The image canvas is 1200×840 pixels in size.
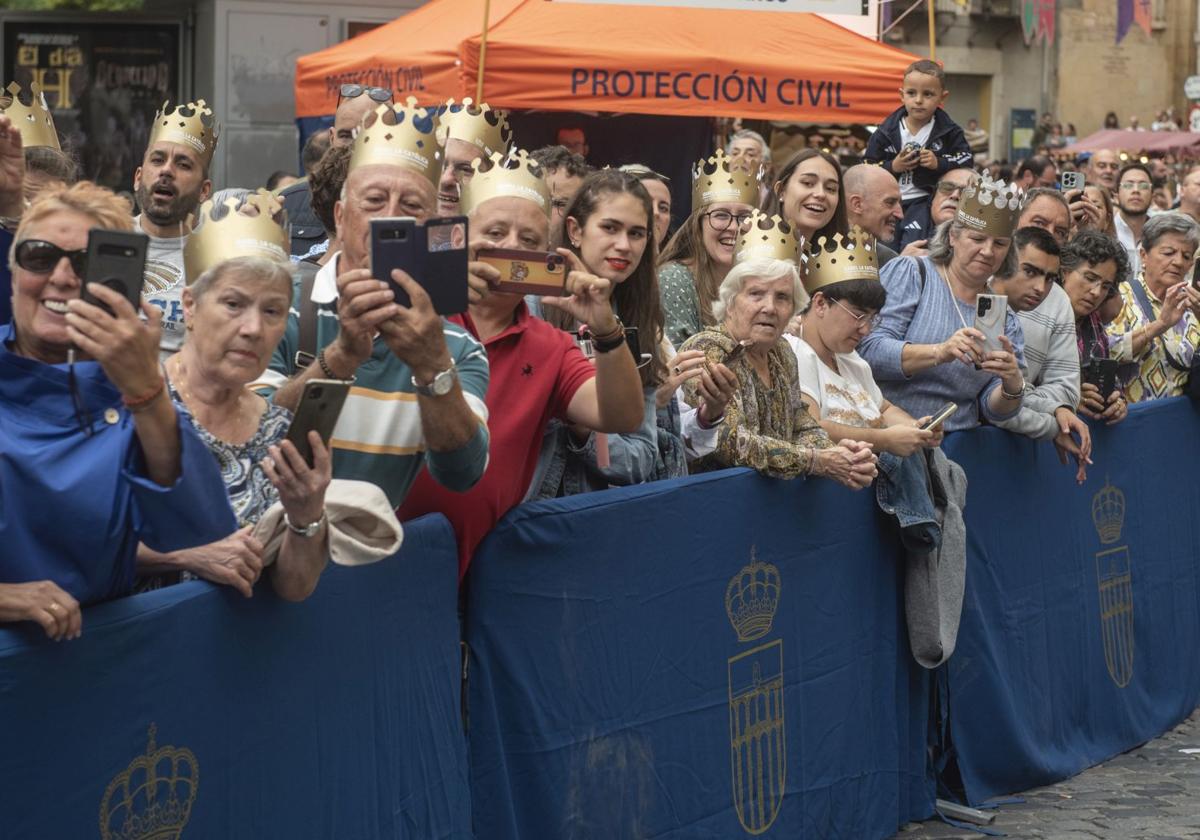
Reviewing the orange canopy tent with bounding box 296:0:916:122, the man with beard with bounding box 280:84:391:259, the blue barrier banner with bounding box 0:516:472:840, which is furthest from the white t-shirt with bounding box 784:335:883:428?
the orange canopy tent with bounding box 296:0:916:122

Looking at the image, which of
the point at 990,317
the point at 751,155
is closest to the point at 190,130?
the point at 990,317

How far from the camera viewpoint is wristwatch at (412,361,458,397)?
163 inches

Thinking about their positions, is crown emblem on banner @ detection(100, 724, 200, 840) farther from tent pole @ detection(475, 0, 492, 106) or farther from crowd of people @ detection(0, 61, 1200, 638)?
tent pole @ detection(475, 0, 492, 106)

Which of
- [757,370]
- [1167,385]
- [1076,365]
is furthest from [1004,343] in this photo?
[1167,385]

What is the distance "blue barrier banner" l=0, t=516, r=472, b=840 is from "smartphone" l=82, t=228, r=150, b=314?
585mm

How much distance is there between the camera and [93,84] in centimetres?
1722

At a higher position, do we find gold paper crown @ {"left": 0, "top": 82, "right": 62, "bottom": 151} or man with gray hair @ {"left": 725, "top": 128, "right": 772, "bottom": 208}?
man with gray hair @ {"left": 725, "top": 128, "right": 772, "bottom": 208}

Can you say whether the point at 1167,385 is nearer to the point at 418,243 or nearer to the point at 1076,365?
the point at 1076,365

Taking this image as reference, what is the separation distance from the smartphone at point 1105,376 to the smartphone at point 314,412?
5.37 metres

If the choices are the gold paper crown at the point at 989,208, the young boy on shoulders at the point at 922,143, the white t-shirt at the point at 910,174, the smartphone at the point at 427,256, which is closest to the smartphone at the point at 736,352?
the gold paper crown at the point at 989,208

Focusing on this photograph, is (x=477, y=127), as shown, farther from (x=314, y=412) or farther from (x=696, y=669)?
(x=314, y=412)

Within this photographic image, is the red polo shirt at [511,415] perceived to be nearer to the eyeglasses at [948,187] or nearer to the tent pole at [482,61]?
the tent pole at [482,61]

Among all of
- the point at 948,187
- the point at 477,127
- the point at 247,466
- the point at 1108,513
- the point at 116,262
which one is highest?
the point at 948,187

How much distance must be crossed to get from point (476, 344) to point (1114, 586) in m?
4.91
